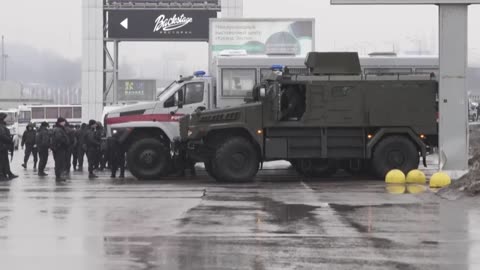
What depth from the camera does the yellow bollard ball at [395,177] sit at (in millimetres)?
17328

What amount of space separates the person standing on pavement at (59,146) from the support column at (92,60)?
62.3ft

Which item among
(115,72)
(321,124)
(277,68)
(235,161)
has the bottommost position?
(235,161)

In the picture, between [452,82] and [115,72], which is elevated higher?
[115,72]

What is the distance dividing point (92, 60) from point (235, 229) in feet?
97.9

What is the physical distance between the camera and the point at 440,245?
9.06m

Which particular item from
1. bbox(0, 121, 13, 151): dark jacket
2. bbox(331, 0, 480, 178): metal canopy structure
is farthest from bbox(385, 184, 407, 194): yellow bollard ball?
bbox(0, 121, 13, 151): dark jacket

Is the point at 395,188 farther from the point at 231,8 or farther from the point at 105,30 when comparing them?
the point at 105,30

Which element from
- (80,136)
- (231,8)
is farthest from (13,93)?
(80,136)

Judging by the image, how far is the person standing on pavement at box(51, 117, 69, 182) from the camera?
19188 millimetres

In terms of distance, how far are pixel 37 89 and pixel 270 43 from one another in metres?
73.5

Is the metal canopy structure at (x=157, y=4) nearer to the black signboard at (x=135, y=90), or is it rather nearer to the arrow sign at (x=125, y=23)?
the arrow sign at (x=125, y=23)

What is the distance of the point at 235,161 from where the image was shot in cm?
1800

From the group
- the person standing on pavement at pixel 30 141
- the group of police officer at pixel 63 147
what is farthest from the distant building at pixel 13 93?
the group of police officer at pixel 63 147

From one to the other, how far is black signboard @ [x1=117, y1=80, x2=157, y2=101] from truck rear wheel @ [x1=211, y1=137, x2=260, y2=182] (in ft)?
73.6
